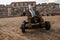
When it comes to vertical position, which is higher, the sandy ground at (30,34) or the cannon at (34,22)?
the cannon at (34,22)

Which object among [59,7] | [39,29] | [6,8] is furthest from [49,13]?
[39,29]

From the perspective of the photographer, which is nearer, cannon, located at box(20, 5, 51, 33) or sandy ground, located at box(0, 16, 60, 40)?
sandy ground, located at box(0, 16, 60, 40)

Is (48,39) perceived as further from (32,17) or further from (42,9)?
(42,9)

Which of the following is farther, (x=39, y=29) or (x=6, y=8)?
(x=6, y=8)

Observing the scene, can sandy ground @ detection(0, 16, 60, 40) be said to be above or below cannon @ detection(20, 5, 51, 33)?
below

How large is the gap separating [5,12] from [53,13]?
6.75 metres

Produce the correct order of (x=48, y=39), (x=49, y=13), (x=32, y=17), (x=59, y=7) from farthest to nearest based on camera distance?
1. (x=59, y=7)
2. (x=49, y=13)
3. (x=32, y=17)
4. (x=48, y=39)

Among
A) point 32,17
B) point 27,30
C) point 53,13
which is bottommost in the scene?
point 53,13

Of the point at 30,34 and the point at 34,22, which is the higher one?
the point at 34,22

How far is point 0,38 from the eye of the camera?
7.71 metres

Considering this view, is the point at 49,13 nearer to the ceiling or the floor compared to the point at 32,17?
nearer to the floor

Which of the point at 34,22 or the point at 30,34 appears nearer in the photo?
the point at 30,34

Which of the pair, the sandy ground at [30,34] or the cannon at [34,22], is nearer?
the sandy ground at [30,34]

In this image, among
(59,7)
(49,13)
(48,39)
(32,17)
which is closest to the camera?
(48,39)
